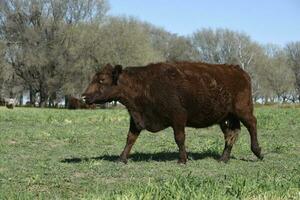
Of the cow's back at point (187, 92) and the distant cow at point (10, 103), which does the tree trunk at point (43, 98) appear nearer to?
the distant cow at point (10, 103)

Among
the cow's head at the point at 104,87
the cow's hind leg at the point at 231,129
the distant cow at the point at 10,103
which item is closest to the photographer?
the cow's head at the point at 104,87

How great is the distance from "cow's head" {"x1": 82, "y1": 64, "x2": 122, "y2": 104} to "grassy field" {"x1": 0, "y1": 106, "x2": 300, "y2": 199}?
51.6 inches

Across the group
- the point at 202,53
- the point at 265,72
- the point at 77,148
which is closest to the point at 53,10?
the point at 202,53

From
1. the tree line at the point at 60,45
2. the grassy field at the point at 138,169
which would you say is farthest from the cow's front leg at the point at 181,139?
the tree line at the point at 60,45

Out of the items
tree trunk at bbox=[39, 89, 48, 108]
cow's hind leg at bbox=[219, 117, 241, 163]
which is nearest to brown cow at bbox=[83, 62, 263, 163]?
cow's hind leg at bbox=[219, 117, 241, 163]

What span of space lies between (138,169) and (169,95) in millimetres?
1765

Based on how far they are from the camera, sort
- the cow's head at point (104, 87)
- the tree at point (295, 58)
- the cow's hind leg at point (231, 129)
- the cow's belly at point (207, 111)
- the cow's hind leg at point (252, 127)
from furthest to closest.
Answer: the tree at point (295, 58), the cow's hind leg at point (231, 129), the cow's hind leg at point (252, 127), the cow's belly at point (207, 111), the cow's head at point (104, 87)

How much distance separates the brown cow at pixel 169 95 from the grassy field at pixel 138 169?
827 millimetres

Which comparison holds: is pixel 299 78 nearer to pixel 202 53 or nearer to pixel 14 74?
pixel 202 53

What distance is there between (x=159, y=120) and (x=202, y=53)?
3821 inches

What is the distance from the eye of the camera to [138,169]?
415 inches

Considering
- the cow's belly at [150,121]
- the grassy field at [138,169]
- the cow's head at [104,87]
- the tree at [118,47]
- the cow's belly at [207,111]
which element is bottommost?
the grassy field at [138,169]

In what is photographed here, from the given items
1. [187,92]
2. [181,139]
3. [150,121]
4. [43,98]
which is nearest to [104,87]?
[150,121]

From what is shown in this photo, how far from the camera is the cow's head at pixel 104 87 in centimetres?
1155
